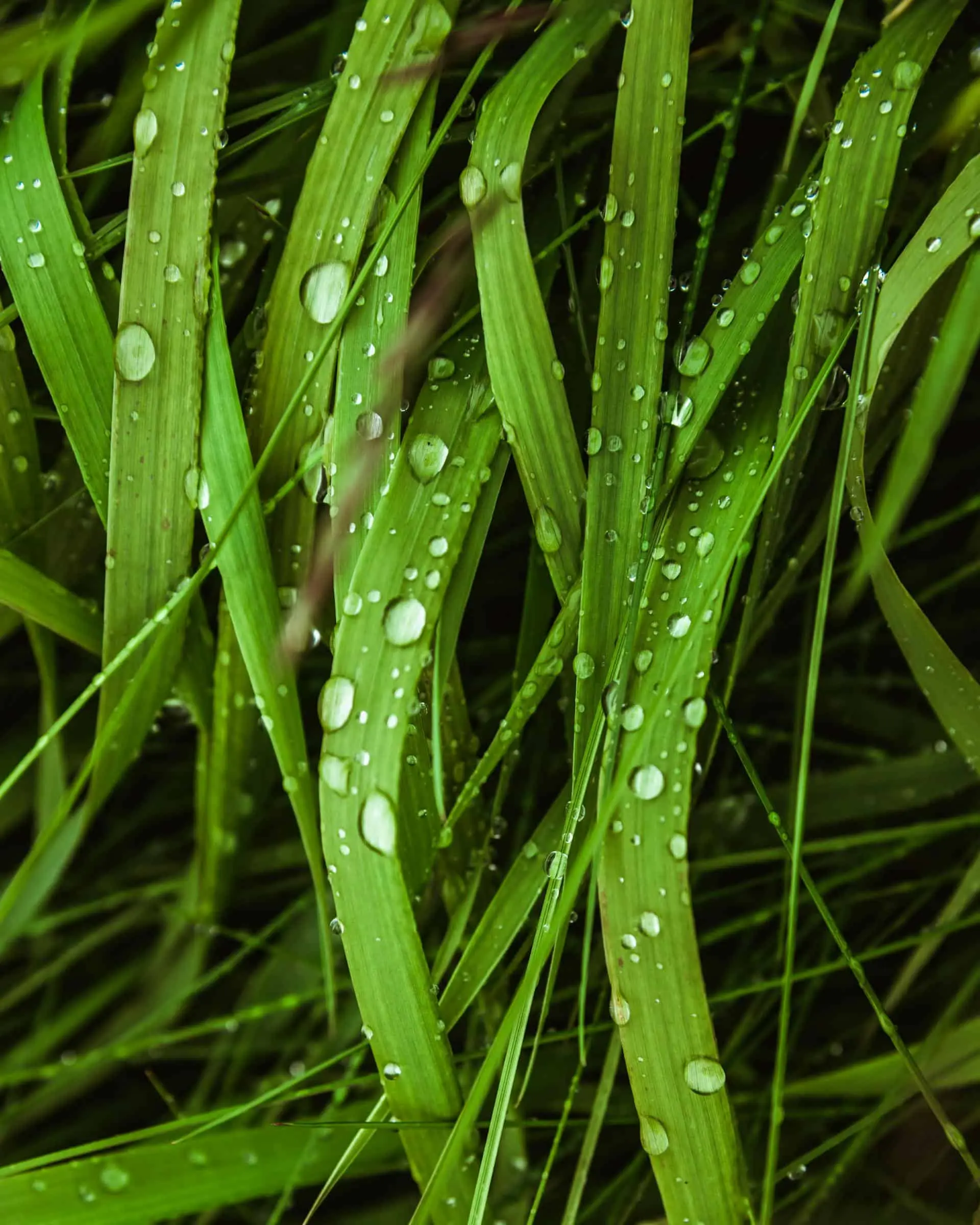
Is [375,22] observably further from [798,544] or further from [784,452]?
[798,544]

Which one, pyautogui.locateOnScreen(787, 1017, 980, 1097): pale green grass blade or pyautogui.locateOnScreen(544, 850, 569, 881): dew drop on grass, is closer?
pyautogui.locateOnScreen(544, 850, 569, 881): dew drop on grass

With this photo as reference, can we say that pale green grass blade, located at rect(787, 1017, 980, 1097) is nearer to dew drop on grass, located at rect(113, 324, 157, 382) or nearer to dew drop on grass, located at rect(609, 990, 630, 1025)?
dew drop on grass, located at rect(609, 990, 630, 1025)

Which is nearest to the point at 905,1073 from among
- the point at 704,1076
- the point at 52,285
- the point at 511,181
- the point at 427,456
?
Result: the point at 704,1076

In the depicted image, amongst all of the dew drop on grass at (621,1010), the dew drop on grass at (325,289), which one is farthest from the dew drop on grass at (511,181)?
the dew drop on grass at (621,1010)

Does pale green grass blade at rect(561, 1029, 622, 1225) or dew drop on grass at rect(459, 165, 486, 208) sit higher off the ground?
dew drop on grass at rect(459, 165, 486, 208)

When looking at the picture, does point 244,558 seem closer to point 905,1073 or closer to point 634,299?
point 634,299

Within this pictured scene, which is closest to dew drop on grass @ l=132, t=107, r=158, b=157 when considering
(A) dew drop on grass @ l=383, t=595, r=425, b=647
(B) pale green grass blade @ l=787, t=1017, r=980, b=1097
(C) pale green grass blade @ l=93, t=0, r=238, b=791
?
(C) pale green grass blade @ l=93, t=0, r=238, b=791

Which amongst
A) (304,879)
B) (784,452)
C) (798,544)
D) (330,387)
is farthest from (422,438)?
(304,879)

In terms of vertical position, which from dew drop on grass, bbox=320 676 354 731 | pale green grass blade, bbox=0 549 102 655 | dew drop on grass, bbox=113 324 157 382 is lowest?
dew drop on grass, bbox=320 676 354 731
